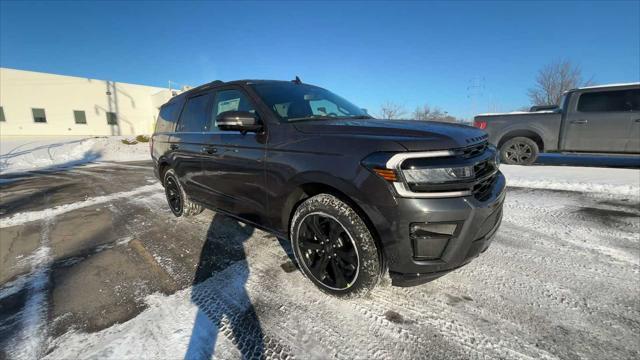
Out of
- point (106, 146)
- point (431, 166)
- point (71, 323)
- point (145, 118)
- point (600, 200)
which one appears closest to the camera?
point (431, 166)

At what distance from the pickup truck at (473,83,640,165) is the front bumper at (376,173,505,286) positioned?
23.5ft

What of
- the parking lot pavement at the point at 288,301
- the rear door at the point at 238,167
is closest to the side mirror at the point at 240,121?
the rear door at the point at 238,167

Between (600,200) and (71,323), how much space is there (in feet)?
22.6

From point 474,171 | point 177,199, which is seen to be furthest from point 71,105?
point 474,171

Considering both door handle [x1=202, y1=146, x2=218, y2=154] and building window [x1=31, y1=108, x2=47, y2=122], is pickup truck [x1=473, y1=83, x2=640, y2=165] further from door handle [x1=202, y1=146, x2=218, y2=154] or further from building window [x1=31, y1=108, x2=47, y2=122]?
building window [x1=31, y1=108, x2=47, y2=122]

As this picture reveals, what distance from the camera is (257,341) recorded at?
6.18 ft

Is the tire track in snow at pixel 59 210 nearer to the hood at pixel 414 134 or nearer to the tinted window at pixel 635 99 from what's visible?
the hood at pixel 414 134

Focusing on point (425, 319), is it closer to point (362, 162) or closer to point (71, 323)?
point (362, 162)

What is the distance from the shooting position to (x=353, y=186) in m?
2.00

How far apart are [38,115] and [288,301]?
3762 centimetres

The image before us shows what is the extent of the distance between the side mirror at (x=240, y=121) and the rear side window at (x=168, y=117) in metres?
2.16

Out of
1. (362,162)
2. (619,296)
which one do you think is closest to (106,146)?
(362,162)

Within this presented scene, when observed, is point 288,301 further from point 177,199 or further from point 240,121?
point 177,199

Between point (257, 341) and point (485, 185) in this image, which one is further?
point (485, 185)
